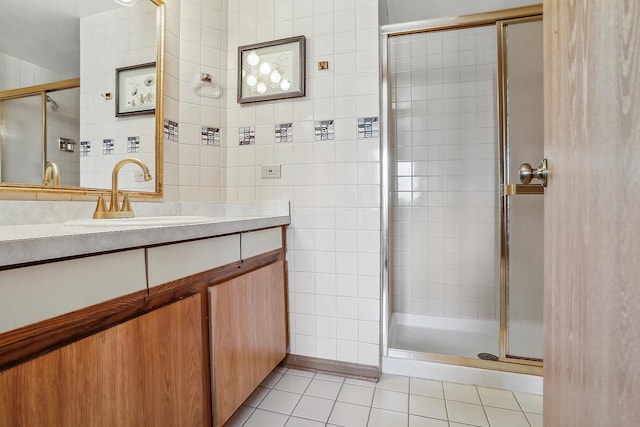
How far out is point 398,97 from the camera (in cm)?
243

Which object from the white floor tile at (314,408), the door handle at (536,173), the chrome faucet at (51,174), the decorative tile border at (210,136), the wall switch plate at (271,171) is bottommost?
the white floor tile at (314,408)

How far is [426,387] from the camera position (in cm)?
157

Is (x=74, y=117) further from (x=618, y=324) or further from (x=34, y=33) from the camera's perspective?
(x=618, y=324)

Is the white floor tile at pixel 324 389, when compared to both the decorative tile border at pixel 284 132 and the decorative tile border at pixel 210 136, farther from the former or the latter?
the decorative tile border at pixel 210 136

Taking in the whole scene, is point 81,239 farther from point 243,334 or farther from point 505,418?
point 505,418

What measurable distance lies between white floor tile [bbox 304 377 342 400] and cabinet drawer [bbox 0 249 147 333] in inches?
42.6

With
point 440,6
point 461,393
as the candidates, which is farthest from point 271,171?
point 440,6

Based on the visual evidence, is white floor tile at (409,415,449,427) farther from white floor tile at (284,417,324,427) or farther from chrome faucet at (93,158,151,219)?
chrome faucet at (93,158,151,219)

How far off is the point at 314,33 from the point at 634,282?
1787 mm

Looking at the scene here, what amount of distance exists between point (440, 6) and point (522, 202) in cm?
152

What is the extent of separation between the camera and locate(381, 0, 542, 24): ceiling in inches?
84.0

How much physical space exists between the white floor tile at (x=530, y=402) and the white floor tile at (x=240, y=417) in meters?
1.26

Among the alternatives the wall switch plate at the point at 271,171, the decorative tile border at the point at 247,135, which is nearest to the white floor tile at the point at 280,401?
the wall switch plate at the point at 271,171

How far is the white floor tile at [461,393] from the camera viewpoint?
1.46 meters
